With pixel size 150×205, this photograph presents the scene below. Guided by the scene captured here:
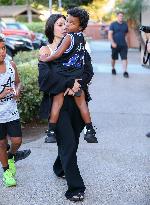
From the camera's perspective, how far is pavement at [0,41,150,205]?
4.92 meters

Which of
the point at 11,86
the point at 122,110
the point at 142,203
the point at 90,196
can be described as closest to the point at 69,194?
the point at 90,196

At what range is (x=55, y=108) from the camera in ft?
15.5

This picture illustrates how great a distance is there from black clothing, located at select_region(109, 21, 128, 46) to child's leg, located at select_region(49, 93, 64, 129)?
32.2ft

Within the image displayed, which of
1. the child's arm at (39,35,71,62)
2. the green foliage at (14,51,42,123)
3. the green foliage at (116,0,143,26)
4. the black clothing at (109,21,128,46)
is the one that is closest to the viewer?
the child's arm at (39,35,71,62)

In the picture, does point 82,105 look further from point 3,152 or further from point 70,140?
point 3,152

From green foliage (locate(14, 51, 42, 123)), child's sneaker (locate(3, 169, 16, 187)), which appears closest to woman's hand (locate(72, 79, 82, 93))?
child's sneaker (locate(3, 169, 16, 187))

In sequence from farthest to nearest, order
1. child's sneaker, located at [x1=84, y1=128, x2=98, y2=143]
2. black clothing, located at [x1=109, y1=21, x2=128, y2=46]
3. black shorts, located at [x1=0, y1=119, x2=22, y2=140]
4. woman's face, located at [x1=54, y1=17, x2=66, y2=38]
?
black clothing, located at [x1=109, y1=21, x2=128, y2=46] → black shorts, located at [x1=0, y1=119, x2=22, y2=140] → woman's face, located at [x1=54, y1=17, x2=66, y2=38] → child's sneaker, located at [x1=84, y1=128, x2=98, y2=143]

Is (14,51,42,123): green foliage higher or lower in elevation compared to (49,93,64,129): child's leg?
lower

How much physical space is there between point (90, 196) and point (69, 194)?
8.9 inches

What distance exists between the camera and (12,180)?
5.23 metres

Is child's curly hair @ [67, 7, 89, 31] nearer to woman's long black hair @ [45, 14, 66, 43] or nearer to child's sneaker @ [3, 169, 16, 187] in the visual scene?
woman's long black hair @ [45, 14, 66, 43]

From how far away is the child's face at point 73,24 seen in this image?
4656 millimetres

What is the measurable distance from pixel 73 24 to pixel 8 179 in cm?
172

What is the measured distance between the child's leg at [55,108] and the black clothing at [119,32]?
32.2 ft
